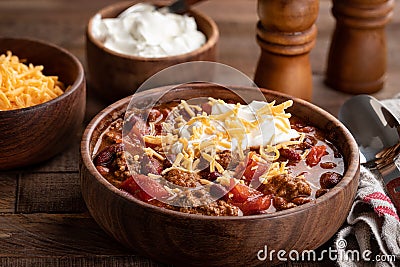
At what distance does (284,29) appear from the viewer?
2424 mm

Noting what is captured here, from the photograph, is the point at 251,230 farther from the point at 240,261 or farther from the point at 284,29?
the point at 284,29

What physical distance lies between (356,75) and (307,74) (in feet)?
1.01

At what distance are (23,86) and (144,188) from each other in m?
0.66

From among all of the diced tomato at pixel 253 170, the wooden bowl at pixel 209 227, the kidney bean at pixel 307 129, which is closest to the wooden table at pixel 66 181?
the wooden bowl at pixel 209 227

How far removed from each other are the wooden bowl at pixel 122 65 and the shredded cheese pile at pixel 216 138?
428mm

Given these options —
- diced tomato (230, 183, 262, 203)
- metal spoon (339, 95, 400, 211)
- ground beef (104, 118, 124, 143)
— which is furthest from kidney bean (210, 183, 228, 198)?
metal spoon (339, 95, 400, 211)

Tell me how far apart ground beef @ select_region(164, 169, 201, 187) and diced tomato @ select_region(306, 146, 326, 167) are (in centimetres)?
31

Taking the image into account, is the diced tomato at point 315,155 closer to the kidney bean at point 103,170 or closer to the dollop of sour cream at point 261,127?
the dollop of sour cream at point 261,127

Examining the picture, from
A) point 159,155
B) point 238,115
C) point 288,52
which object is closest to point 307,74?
point 288,52

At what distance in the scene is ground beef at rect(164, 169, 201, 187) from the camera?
189 cm

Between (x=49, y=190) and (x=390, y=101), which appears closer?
(x=49, y=190)

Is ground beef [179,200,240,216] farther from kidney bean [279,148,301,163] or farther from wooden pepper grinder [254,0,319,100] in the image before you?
wooden pepper grinder [254,0,319,100]

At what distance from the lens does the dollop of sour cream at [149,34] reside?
103 inches

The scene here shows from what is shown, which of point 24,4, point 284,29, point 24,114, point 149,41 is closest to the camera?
point 24,114
